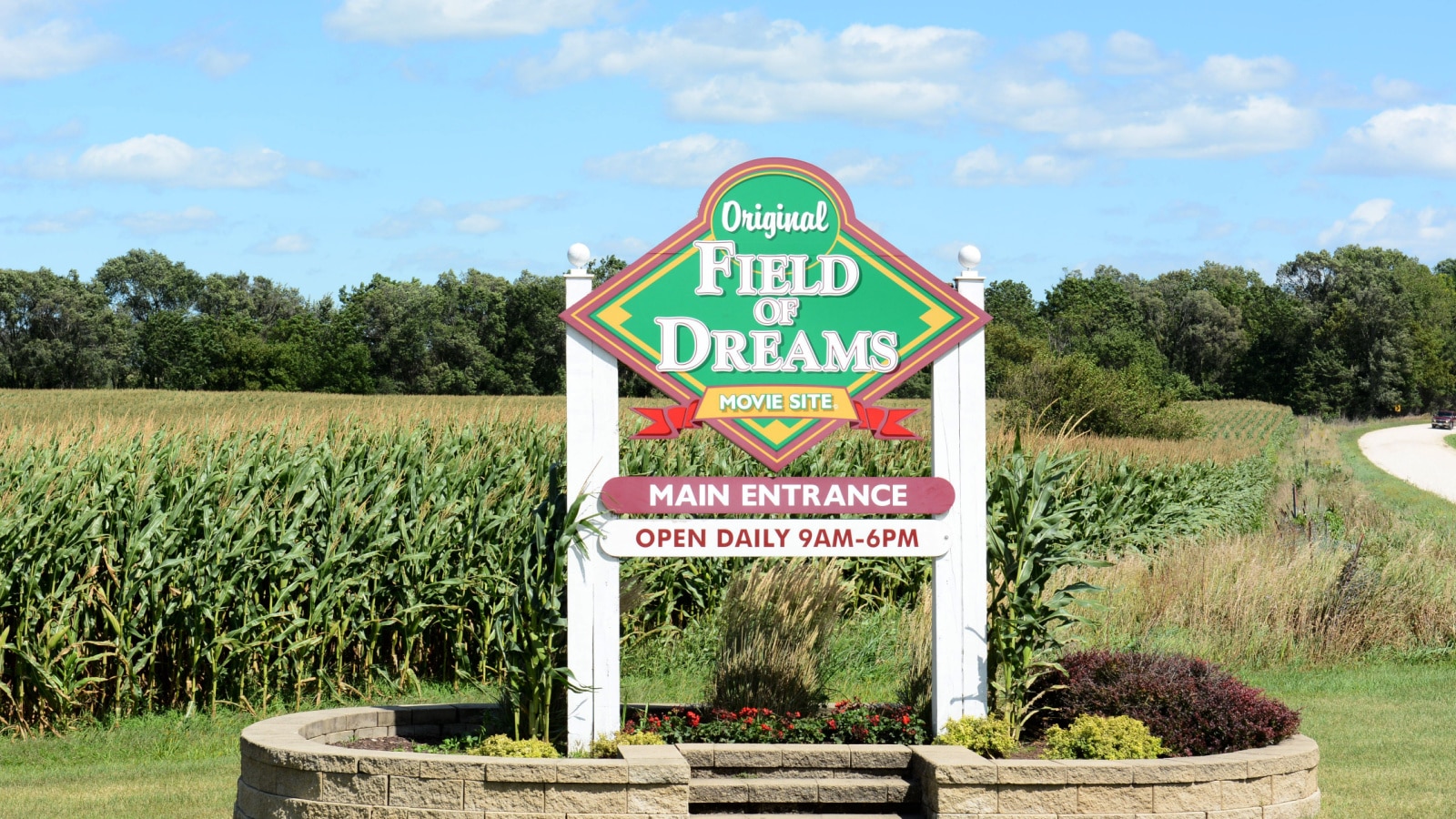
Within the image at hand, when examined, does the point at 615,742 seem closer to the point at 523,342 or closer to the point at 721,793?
the point at 721,793

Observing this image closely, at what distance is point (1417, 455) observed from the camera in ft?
182

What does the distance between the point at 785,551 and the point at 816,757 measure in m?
1.13

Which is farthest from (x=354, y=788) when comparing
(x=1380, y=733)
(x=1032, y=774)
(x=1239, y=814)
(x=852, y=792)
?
(x=1380, y=733)

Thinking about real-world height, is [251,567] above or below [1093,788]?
above

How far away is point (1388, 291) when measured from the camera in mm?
90250

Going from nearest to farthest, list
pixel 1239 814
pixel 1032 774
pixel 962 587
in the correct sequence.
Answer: pixel 1032 774 < pixel 1239 814 < pixel 962 587

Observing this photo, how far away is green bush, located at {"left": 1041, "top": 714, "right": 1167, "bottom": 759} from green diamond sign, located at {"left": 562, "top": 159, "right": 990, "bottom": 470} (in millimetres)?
1901

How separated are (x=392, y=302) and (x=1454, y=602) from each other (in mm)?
59623

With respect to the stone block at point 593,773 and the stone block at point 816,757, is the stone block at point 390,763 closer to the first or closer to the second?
the stone block at point 593,773

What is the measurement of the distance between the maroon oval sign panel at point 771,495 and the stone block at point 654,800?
1.64m

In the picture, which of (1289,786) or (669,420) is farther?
(669,420)

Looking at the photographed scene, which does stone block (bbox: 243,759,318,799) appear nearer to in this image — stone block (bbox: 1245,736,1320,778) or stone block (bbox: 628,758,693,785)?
stone block (bbox: 628,758,693,785)

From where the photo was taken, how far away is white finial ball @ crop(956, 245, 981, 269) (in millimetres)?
7500

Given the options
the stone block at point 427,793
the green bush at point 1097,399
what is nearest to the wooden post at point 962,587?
the stone block at point 427,793
